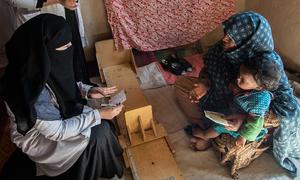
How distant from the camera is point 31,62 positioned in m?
1.12

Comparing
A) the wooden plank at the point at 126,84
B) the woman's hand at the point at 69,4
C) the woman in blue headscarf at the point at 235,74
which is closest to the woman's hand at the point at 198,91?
the woman in blue headscarf at the point at 235,74

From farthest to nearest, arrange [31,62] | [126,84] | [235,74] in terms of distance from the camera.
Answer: [126,84], [235,74], [31,62]

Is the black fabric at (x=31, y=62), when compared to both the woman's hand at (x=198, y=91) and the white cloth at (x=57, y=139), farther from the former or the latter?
the woman's hand at (x=198, y=91)

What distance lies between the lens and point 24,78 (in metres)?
1.14

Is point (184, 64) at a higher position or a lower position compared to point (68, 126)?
lower

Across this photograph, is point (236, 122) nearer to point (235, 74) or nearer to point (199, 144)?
point (235, 74)

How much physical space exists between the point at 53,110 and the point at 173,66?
1253mm

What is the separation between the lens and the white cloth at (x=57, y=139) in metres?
1.31

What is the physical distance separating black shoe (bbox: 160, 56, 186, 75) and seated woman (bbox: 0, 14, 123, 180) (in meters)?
0.87

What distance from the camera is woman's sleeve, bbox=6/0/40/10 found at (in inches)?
67.1

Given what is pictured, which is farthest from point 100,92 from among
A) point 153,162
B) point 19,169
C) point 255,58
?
point 255,58

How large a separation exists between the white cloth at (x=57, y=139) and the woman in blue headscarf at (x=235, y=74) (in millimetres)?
686

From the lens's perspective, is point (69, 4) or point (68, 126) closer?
point (68, 126)

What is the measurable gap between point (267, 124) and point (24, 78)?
3.68 feet
